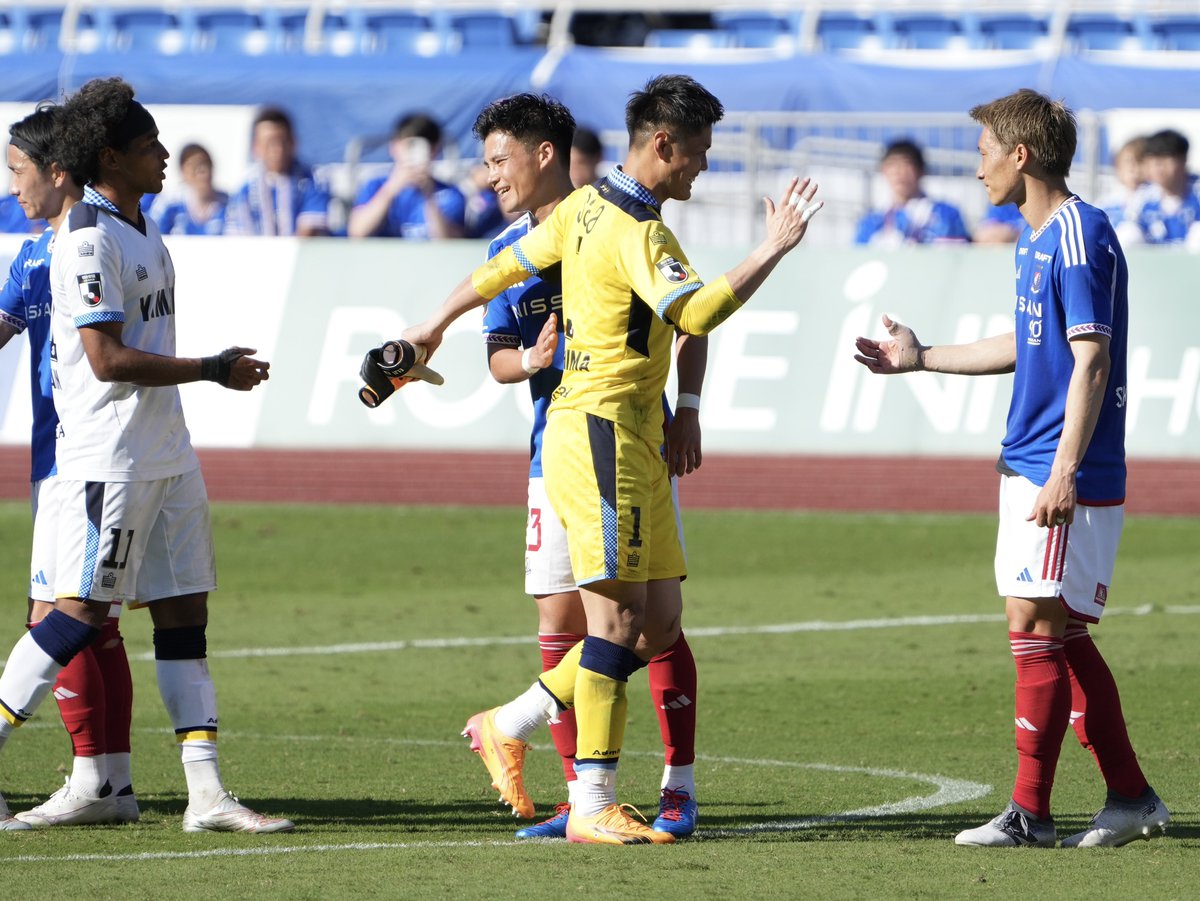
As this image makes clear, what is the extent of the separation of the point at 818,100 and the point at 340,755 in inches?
552

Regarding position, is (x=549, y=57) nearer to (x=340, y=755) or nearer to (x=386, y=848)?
(x=340, y=755)

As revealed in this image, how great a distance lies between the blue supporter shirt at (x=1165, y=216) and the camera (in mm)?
14992

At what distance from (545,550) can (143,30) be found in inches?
863

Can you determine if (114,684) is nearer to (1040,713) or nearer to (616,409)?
(616,409)

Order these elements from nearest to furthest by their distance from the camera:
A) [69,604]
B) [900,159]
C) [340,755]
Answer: [69,604]
[340,755]
[900,159]

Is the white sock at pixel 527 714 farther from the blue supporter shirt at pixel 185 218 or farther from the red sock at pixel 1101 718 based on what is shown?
the blue supporter shirt at pixel 185 218

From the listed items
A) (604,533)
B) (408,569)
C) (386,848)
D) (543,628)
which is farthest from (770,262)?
(408,569)

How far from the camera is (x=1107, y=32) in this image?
23344 millimetres

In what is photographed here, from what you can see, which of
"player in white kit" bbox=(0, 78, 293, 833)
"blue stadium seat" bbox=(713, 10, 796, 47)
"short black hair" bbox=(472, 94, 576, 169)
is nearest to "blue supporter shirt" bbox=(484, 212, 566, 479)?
"short black hair" bbox=(472, 94, 576, 169)

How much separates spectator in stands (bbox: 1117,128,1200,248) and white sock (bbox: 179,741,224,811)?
1060 centimetres

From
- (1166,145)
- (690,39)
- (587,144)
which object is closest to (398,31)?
(690,39)

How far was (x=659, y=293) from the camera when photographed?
5.50 meters

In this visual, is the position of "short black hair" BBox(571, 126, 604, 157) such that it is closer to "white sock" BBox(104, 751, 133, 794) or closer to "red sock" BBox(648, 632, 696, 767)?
"red sock" BBox(648, 632, 696, 767)

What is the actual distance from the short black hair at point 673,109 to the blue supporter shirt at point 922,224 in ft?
31.1
